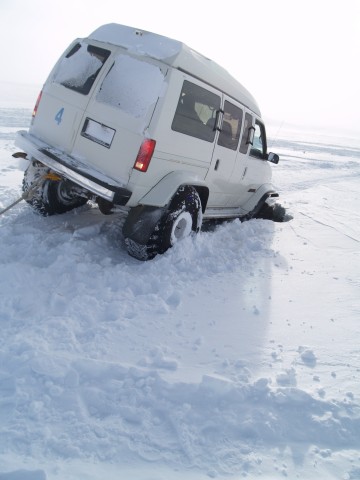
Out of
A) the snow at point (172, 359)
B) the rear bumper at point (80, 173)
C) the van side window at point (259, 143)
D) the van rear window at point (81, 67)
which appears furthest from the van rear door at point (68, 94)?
the van side window at point (259, 143)

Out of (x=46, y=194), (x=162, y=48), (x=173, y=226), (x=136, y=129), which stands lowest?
(x=46, y=194)

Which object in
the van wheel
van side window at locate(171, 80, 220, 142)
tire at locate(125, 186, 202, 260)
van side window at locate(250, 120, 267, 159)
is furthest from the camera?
van side window at locate(250, 120, 267, 159)

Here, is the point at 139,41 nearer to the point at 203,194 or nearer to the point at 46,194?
the point at 203,194

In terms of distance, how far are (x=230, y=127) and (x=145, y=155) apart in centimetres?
182

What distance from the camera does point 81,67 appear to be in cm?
432

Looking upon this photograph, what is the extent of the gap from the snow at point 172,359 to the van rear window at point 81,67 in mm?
1734

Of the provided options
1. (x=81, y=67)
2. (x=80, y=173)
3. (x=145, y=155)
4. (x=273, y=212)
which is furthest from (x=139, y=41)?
(x=273, y=212)

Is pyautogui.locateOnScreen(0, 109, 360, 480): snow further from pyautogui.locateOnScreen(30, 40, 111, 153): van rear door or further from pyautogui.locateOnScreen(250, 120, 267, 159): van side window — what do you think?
pyautogui.locateOnScreen(250, 120, 267, 159): van side window

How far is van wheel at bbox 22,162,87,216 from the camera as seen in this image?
4.88 metres

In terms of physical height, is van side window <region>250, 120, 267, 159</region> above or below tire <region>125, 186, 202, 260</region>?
above

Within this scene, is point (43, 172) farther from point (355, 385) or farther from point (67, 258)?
point (355, 385)

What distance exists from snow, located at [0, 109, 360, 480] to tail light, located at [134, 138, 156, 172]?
3.53ft

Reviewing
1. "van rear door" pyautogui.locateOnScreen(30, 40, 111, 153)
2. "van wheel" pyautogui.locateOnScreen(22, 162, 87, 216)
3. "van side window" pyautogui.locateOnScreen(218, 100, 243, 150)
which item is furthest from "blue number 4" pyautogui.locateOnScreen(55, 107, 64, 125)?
"van side window" pyautogui.locateOnScreen(218, 100, 243, 150)

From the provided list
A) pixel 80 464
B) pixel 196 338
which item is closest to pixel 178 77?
pixel 196 338
